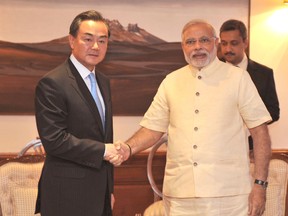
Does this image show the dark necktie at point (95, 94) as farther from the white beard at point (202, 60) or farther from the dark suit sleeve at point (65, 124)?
the white beard at point (202, 60)

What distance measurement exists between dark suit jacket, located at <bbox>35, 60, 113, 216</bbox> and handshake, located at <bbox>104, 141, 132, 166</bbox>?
39 mm

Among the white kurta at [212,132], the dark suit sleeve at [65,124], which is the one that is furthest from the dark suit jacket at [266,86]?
the dark suit sleeve at [65,124]

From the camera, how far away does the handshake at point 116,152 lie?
2.14 m

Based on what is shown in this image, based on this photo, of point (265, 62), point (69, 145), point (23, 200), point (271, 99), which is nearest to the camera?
point (69, 145)

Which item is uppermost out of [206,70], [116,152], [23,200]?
[206,70]

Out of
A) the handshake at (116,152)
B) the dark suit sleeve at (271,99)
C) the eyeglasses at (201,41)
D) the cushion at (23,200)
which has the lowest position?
the cushion at (23,200)

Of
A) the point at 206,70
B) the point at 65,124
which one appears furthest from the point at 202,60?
the point at 65,124

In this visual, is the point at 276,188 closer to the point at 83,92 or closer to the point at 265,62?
the point at 265,62

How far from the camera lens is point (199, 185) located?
2146 millimetres

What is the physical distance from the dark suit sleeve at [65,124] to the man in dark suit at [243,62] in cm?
141

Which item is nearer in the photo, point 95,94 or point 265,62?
point 95,94

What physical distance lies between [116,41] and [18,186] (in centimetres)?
129

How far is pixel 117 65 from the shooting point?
3510 millimetres

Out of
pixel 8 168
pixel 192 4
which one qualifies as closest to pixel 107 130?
pixel 8 168
